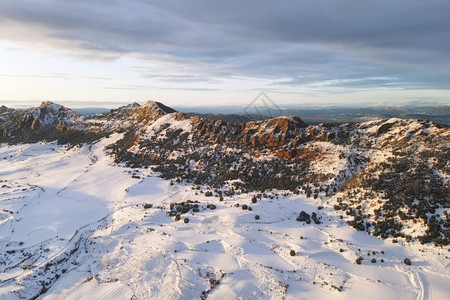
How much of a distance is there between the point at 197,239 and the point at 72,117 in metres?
84.7

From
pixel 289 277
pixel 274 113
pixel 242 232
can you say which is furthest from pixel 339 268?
pixel 274 113

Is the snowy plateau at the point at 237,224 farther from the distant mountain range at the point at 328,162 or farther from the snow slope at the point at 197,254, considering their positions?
the distant mountain range at the point at 328,162

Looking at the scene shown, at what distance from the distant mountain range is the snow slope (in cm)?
258

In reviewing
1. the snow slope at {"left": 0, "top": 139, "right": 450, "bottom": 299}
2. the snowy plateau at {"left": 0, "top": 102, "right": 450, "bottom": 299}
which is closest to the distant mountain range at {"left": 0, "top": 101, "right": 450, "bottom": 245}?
the snowy plateau at {"left": 0, "top": 102, "right": 450, "bottom": 299}

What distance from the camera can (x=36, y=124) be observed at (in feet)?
278

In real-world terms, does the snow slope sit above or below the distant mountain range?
below

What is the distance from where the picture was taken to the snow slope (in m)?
18.7

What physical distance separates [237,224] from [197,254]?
6.47 m

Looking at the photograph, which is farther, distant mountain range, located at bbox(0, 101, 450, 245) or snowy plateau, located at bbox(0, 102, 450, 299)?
distant mountain range, located at bbox(0, 101, 450, 245)

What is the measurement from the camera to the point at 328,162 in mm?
35625

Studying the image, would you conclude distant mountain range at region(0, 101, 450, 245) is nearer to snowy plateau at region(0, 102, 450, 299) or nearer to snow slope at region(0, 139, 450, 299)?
snowy plateau at region(0, 102, 450, 299)

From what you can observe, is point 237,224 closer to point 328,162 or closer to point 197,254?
point 197,254

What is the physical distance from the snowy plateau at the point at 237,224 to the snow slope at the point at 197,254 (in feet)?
0.37

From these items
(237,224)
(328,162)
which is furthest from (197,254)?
(328,162)
